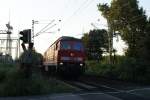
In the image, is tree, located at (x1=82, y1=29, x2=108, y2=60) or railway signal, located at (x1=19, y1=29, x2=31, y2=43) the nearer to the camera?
railway signal, located at (x1=19, y1=29, x2=31, y2=43)

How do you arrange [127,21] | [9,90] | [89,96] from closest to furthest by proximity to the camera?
[89,96] < [9,90] < [127,21]

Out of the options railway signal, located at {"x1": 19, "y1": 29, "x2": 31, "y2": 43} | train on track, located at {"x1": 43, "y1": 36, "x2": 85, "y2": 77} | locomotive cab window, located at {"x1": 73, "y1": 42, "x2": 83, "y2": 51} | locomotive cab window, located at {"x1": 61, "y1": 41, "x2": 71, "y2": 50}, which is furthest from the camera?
locomotive cab window, located at {"x1": 73, "y1": 42, "x2": 83, "y2": 51}

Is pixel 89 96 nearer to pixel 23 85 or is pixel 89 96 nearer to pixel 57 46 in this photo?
pixel 23 85

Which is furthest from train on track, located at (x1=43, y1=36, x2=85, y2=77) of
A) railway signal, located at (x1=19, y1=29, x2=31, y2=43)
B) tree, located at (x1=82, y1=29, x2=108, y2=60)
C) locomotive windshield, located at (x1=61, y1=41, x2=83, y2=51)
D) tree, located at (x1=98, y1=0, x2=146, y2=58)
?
tree, located at (x1=82, y1=29, x2=108, y2=60)

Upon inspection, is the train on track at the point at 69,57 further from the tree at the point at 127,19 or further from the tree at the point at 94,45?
the tree at the point at 94,45

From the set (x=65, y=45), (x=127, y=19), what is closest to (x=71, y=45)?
(x=65, y=45)

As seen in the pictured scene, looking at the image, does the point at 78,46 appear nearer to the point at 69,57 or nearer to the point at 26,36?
the point at 69,57

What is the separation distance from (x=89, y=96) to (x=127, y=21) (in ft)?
117

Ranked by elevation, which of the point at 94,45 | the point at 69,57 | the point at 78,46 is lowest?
the point at 69,57

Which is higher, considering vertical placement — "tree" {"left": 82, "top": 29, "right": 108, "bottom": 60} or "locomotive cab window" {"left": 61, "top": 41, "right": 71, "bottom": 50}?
"tree" {"left": 82, "top": 29, "right": 108, "bottom": 60}

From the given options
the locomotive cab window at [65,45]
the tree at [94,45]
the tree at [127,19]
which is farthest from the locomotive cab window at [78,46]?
the tree at [94,45]

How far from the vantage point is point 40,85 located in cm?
2378

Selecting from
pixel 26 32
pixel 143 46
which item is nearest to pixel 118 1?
pixel 143 46

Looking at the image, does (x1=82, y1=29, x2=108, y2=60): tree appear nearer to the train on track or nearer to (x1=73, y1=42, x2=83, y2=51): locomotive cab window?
(x1=73, y1=42, x2=83, y2=51): locomotive cab window
